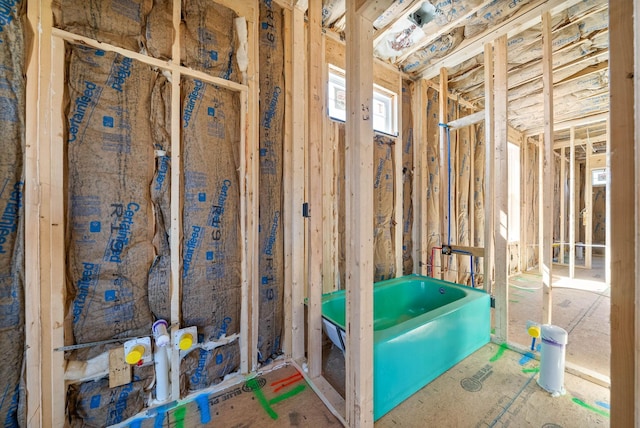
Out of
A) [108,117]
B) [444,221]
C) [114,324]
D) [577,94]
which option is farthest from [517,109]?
[114,324]

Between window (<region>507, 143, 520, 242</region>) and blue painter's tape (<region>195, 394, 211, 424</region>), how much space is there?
5225 mm

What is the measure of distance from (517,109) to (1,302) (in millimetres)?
5915

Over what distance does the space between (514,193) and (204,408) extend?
5.61 m

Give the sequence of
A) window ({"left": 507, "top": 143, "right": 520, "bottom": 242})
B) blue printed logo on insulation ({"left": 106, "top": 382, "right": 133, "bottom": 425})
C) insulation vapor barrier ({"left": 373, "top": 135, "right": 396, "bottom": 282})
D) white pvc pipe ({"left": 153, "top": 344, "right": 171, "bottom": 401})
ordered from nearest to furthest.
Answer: blue printed logo on insulation ({"left": 106, "top": 382, "right": 133, "bottom": 425}) → white pvc pipe ({"left": 153, "top": 344, "right": 171, "bottom": 401}) → insulation vapor barrier ({"left": 373, "top": 135, "right": 396, "bottom": 282}) → window ({"left": 507, "top": 143, "right": 520, "bottom": 242})

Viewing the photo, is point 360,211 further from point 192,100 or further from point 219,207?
point 192,100

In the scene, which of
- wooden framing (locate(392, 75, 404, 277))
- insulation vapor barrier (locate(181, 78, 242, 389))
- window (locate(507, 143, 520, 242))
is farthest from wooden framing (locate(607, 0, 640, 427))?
window (locate(507, 143, 520, 242))

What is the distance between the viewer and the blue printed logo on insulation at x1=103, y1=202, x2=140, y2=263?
1385mm

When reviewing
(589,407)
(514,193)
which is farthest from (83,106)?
(514,193)

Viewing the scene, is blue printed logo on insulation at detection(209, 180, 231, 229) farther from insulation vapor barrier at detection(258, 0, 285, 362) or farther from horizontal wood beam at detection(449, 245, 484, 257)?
horizontal wood beam at detection(449, 245, 484, 257)

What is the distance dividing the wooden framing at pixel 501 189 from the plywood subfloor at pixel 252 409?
1880mm

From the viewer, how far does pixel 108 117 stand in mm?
1376

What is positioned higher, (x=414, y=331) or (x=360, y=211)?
(x=360, y=211)

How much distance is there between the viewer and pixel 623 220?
737mm

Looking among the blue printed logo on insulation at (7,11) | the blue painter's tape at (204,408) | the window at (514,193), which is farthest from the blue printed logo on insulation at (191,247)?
the window at (514,193)
